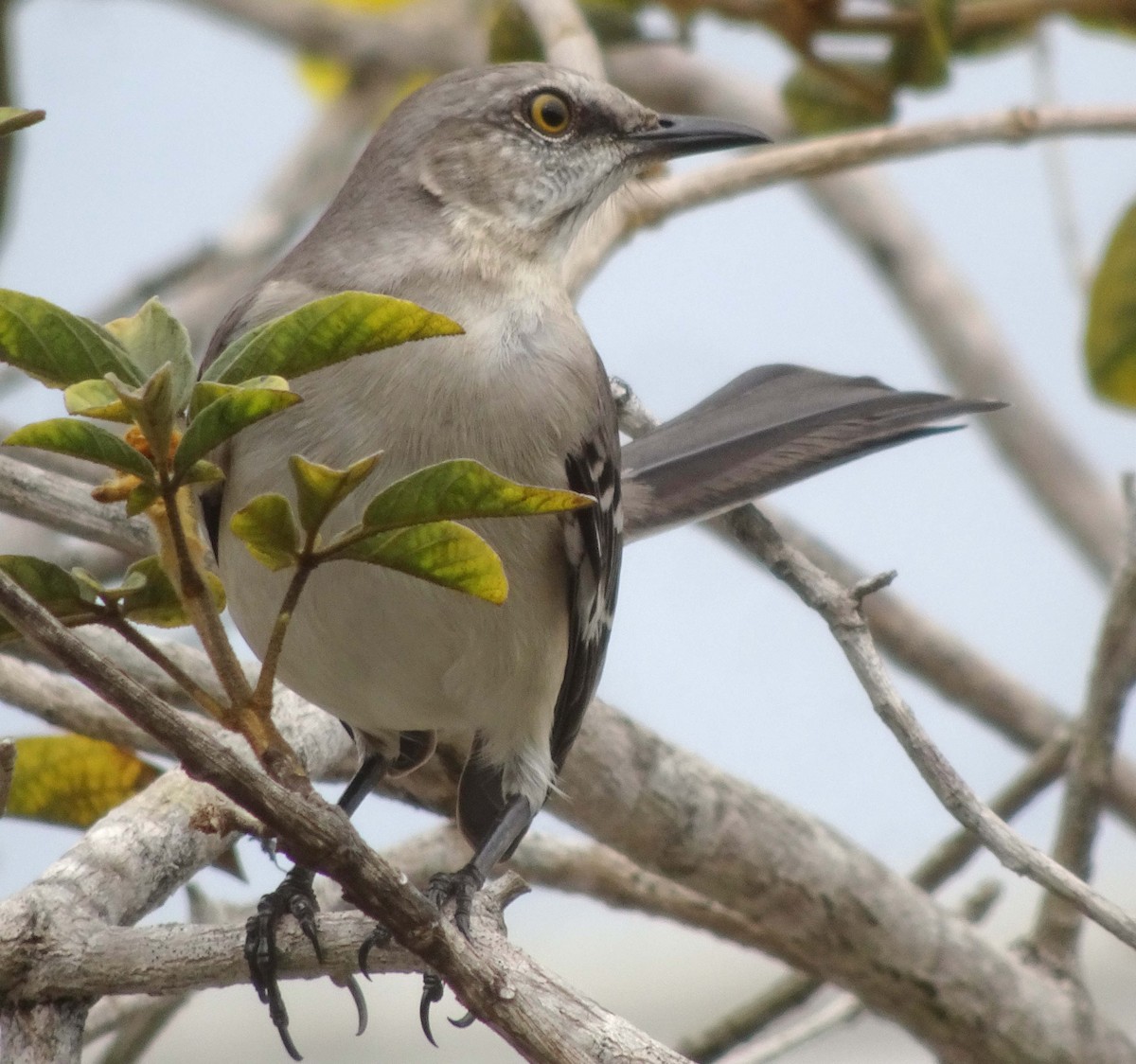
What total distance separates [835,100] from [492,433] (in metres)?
2.54

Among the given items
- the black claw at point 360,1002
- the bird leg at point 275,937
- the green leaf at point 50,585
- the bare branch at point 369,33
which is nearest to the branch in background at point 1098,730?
the black claw at point 360,1002

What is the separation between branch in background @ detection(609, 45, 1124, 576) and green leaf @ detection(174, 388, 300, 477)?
4.36 meters

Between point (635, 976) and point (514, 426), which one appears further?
point (635, 976)

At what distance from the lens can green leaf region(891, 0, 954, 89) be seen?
421 cm

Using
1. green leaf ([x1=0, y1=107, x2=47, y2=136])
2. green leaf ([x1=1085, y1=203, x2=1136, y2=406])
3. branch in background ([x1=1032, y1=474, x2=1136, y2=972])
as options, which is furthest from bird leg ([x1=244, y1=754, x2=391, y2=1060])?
green leaf ([x1=1085, y1=203, x2=1136, y2=406])

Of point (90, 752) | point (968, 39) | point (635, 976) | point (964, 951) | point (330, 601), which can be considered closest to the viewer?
point (330, 601)

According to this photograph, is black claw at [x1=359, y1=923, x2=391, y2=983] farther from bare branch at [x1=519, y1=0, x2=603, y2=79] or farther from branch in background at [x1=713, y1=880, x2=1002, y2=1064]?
bare branch at [x1=519, y1=0, x2=603, y2=79]

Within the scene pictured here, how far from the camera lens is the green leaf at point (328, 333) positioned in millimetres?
1749

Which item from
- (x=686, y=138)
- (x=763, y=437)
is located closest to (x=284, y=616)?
(x=763, y=437)

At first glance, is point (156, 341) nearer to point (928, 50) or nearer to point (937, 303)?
point (928, 50)

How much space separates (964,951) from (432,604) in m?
1.85

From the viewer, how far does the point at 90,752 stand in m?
3.25

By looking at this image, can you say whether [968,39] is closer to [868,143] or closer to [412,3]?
[868,143]

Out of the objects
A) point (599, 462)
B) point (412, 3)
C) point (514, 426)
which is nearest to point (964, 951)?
point (599, 462)
